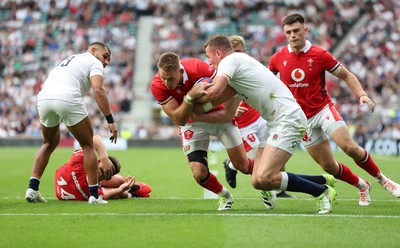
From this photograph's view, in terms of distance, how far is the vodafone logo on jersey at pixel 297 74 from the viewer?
9953 mm

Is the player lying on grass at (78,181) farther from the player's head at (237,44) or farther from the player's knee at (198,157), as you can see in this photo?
the player's head at (237,44)

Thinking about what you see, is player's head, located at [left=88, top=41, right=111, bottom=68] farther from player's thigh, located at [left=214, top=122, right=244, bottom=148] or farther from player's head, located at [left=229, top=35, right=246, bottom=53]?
player's thigh, located at [left=214, top=122, right=244, bottom=148]

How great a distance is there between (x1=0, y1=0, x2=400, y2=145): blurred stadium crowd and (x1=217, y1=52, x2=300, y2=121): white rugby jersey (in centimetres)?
2277

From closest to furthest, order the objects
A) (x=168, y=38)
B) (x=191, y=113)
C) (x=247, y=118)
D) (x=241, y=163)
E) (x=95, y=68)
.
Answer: (x=191, y=113) < (x=241, y=163) < (x=95, y=68) < (x=247, y=118) < (x=168, y=38)

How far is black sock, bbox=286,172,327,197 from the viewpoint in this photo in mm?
8492

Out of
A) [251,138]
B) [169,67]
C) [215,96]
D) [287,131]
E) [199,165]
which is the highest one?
[169,67]

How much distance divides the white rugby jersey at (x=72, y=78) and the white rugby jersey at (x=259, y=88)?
7.95ft

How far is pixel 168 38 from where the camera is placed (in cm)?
3944

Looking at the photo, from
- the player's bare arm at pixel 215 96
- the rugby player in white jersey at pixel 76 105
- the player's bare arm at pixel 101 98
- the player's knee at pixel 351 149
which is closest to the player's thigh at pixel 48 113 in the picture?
the rugby player in white jersey at pixel 76 105

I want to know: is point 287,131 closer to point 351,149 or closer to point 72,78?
point 351,149

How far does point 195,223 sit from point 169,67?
5.93 ft

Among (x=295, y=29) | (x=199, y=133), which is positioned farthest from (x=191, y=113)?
(x=295, y=29)

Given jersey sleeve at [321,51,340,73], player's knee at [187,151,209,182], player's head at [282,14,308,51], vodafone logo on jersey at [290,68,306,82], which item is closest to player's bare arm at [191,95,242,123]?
player's knee at [187,151,209,182]

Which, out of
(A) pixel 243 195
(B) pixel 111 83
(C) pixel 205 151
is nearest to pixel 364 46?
(B) pixel 111 83
